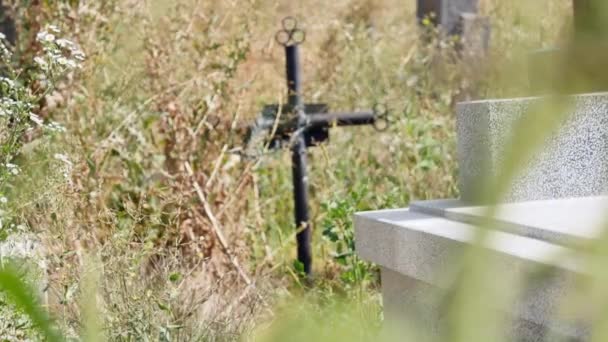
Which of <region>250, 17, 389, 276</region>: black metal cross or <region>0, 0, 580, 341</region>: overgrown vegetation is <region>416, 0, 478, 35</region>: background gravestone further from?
<region>250, 17, 389, 276</region>: black metal cross

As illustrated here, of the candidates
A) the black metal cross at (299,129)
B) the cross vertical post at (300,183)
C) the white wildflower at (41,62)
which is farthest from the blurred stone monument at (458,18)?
the white wildflower at (41,62)

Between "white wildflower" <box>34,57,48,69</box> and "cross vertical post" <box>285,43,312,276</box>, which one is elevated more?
"white wildflower" <box>34,57,48,69</box>

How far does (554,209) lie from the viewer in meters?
3.38

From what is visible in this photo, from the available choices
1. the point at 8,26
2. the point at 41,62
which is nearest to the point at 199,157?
the point at 8,26

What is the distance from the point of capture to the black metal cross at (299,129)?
5.73 m

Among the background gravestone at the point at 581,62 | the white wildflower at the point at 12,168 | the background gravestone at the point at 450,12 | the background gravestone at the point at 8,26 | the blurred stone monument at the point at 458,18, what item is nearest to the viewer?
the background gravestone at the point at 581,62

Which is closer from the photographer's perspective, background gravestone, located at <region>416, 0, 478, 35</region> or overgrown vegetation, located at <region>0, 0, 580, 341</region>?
overgrown vegetation, located at <region>0, 0, 580, 341</region>

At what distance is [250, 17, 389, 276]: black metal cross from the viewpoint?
5727 mm

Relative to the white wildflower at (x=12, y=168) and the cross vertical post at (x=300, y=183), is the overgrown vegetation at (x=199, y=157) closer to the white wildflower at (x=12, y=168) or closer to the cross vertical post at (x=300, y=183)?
the cross vertical post at (x=300, y=183)

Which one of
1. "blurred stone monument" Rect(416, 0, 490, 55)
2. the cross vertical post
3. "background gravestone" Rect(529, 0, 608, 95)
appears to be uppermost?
"background gravestone" Rect(529, 0, 608, 95)

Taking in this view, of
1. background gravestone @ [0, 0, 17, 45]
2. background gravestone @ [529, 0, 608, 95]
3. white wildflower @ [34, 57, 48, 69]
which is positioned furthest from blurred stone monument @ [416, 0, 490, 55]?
background gravestone @ [529, 0, 608, 95]

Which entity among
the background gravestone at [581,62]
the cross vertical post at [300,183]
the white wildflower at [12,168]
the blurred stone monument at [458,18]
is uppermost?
the background gravestone at [581,62]

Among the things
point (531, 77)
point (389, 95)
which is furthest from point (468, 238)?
point (389, 95)

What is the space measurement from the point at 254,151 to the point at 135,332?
7.83 feet
